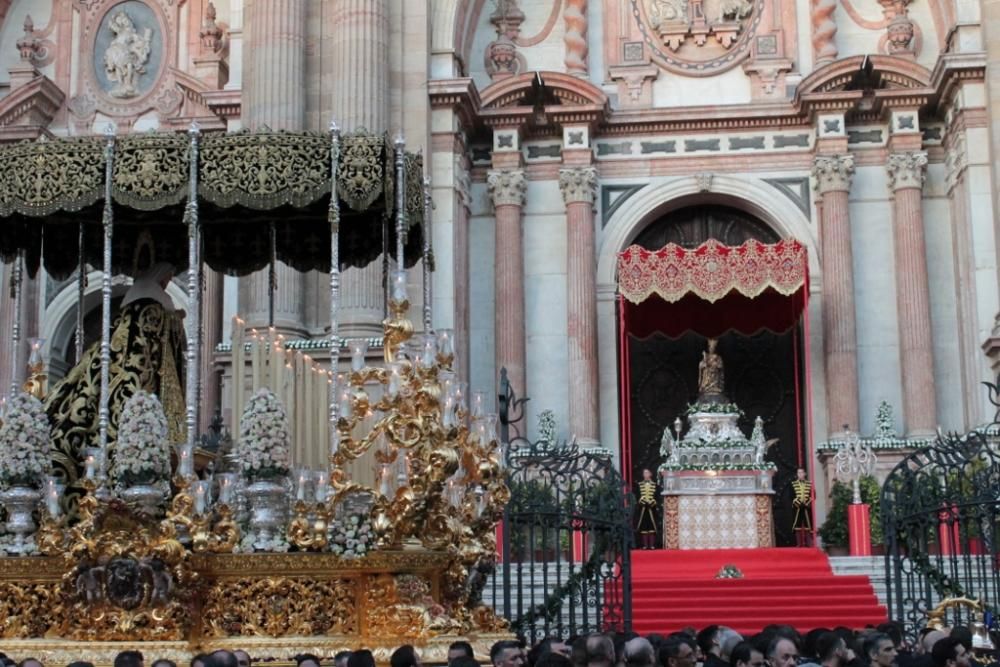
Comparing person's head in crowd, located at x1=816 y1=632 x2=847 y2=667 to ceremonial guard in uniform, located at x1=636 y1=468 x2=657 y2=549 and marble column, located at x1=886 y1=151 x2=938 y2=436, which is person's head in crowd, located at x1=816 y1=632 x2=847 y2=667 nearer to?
ceremonial guard in uniform, located at x1=636 y1=468 x2=657 y2=549

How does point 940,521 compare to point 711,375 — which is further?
point 711,375

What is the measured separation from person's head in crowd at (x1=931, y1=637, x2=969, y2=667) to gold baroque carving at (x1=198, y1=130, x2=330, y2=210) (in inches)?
246

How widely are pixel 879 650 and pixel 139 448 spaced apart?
5345 millimetres

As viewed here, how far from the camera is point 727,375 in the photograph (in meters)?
25.2

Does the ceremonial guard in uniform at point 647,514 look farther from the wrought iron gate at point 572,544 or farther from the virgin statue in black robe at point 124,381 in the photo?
the virgin statue in black robe at point 124,381

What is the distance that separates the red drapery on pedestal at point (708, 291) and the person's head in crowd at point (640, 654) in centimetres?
1643

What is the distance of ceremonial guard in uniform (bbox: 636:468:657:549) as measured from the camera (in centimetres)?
2308

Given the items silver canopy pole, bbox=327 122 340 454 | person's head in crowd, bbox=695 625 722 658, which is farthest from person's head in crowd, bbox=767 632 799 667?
silver canopy pole, bbox=327 122 340 454

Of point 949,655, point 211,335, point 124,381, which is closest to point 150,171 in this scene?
point 124,381

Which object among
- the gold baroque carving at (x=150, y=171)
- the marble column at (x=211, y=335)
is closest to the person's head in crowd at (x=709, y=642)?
the gold baroque carving at (x=150, y=171)

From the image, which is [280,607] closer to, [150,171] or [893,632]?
[150,171]

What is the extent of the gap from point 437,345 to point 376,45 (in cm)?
1190

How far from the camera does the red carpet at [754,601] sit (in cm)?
1714

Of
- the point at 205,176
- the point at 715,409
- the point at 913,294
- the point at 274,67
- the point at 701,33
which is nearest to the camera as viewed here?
the point at 205,176
